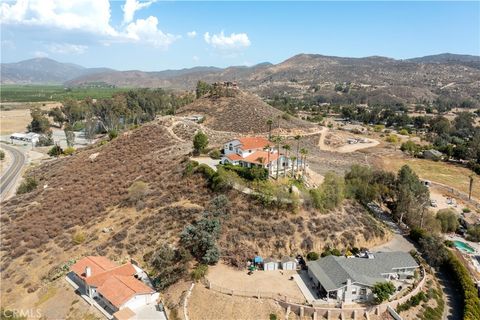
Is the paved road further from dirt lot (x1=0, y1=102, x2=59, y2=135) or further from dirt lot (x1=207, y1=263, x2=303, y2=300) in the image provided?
dirt lot (x1=207, y1=263, x2=303, y2=300)

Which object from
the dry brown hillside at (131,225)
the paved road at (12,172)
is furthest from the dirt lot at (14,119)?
the dry brown hillside at (131,225)

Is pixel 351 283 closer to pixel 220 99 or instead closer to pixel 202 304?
pixel 202 304

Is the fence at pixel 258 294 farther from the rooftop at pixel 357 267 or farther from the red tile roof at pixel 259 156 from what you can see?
the red tile roof at pixel 259 156

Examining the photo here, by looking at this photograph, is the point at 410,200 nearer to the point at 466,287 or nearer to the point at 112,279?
the point at 466,287

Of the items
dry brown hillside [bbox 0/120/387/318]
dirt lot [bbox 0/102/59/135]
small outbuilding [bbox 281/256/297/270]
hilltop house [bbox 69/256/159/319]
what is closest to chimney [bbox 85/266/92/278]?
hilltop house [bbox 69/256/159/319]

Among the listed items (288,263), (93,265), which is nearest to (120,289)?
(93,265)
